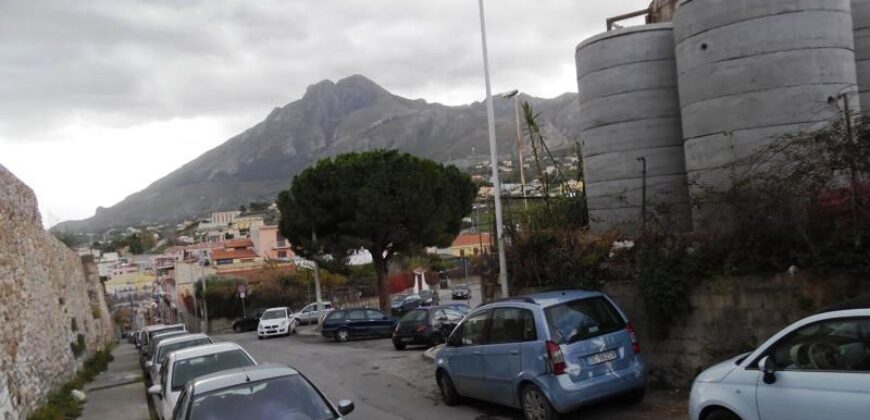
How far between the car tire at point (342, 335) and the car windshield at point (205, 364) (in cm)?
1781

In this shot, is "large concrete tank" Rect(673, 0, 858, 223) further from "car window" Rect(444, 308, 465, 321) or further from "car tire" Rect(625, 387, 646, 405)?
"car window" Rect(444, 308, 465, 321)

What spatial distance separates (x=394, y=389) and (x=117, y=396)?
7.71 metres

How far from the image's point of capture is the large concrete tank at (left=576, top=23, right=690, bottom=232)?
1231cm

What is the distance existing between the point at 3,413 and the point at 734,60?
39.3 feet

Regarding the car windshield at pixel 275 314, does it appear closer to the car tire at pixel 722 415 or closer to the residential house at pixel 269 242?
the car tire at pixel 722 415

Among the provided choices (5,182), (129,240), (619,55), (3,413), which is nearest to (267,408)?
(3,413)

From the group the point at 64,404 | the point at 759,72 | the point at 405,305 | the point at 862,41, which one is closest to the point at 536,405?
the point at 759,72

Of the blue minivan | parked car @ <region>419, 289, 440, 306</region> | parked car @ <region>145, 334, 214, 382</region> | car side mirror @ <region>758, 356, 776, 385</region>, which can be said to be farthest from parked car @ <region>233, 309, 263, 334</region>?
car side mirror @ <region>758, 356, 776, 385</region>

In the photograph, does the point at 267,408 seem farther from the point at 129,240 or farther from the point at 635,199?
the point at 129,240

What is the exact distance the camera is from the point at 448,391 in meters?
10.7

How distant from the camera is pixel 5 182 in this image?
47.3 ft

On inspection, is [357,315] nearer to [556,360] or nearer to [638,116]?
[638,116]

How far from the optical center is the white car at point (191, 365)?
9609 millimetres

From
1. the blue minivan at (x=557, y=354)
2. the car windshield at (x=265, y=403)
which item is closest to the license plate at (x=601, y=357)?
the blue minivan at (x=557, y=354)
